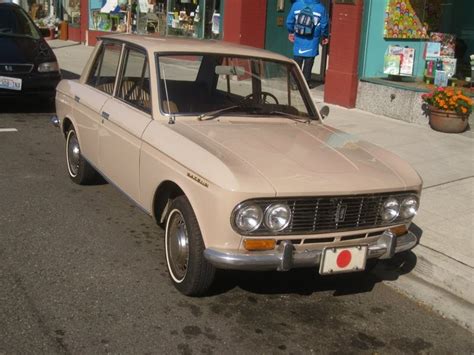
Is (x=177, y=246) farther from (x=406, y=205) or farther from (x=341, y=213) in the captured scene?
(x=406, y=205)

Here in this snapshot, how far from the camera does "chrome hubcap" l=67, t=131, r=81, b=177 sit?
598 cm

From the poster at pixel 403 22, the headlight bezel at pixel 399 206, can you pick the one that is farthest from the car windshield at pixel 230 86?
the poster at pixel 403 22

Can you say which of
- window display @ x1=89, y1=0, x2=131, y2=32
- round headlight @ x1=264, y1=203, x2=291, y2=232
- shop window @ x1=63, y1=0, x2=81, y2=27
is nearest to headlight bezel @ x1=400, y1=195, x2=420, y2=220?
round headlight @ x1=264, y1=203, x2=291, y2=232

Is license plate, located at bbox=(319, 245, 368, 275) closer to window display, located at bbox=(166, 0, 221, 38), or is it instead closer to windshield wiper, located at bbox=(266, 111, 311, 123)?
windshield wiper, located at bbox=(266, 111, 311, 123)

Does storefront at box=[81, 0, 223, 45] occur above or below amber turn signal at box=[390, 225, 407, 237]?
above

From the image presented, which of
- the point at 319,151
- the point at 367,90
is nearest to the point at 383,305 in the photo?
the point at 319,151

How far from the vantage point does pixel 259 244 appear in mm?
3449

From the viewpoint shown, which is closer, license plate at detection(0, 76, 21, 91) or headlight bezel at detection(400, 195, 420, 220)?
headlight bezel at detection(400, 195, 420, 220)

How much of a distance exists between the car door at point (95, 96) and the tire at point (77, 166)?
0.27 meters

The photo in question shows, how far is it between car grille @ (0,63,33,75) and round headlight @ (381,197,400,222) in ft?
23.1

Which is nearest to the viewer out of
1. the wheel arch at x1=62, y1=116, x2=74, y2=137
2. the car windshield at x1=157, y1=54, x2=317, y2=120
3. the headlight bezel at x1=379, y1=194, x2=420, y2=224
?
the headlight bezel at x1=379, y1=194, x2=420, y2=224

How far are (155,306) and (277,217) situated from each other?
0.98 m

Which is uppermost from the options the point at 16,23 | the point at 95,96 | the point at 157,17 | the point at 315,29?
the point at 157,17

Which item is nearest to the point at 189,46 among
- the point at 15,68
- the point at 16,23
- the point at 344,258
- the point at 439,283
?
the point at 344,258
